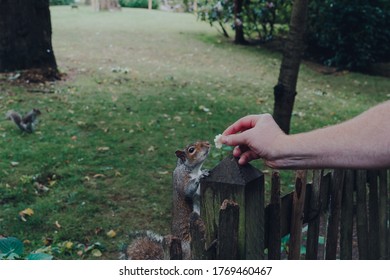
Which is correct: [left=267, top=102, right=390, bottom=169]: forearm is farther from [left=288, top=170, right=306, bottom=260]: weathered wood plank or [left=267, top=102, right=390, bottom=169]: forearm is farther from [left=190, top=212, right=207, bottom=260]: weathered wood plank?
[left=288, top=170, right=306, bottom=260]: weathered wood plank

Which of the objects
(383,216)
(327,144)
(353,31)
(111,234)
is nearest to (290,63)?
(111,234)

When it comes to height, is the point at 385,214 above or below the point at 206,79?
above

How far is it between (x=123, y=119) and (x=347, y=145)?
19.2 feet

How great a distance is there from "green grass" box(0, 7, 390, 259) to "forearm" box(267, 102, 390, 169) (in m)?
2.55

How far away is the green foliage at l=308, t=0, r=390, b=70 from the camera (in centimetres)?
1188

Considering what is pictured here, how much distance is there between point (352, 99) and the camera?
952 centimetres

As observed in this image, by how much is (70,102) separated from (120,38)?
8047 mm

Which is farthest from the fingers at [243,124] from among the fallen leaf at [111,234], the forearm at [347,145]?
the fallen leaf at [111,234]

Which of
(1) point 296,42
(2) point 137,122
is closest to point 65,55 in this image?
(2) point 137,122

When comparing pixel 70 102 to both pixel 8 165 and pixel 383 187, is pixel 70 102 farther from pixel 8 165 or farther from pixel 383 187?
pixel 383 187

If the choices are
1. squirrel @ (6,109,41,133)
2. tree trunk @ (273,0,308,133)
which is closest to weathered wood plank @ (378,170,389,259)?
tree trunk @ (273,0,308,133)

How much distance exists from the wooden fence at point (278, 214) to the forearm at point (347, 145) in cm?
28

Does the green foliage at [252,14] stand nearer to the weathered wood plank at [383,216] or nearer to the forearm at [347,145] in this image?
the weathered wood plank at [383,216]

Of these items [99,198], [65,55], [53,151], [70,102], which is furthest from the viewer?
[65,55]
